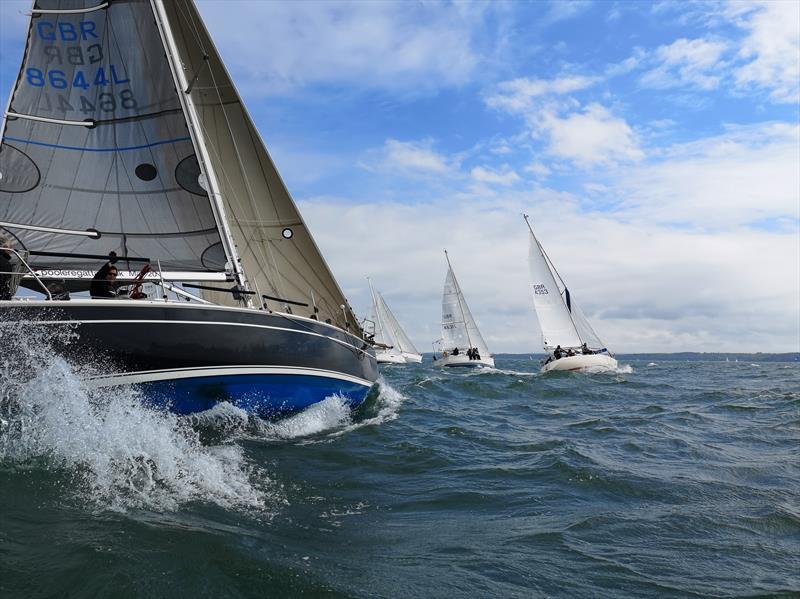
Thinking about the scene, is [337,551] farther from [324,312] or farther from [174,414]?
[324,312]

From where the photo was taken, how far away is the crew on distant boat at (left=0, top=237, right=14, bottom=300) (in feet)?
23.0

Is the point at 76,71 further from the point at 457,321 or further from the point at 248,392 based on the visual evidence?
the point at 457,321

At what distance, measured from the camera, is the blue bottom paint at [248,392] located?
739 centimetres

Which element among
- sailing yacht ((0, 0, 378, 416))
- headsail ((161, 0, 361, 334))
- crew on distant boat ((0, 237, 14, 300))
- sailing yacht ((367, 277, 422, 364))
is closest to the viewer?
crew on distant boat ((0, 237, 14, 300))

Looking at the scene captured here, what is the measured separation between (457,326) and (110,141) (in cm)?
4983

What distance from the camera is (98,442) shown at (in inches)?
236

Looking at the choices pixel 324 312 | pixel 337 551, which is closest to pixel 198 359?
pixel 337 551

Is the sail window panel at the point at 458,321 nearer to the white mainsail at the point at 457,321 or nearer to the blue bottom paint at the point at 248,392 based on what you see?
the white mainsail at the point at 457,321

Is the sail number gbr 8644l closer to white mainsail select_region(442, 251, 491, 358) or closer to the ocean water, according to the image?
the ocean water

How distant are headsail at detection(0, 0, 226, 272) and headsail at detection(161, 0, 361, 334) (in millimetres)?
1803

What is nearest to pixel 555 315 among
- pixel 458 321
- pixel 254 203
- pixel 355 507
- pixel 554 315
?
pixel 554 315

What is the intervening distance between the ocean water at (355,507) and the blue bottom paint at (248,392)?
0.55 feet

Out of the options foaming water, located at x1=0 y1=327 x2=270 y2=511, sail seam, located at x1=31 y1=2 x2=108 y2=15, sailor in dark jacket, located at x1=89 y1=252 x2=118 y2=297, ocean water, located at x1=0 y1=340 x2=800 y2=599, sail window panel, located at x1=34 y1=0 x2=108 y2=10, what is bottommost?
ocean water, located at x1=0 y1=340 x2=800 y2=599

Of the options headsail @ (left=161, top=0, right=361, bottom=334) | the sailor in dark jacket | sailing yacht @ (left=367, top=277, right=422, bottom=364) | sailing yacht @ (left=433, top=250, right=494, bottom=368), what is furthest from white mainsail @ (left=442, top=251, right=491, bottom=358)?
the sailor in dark jacket
